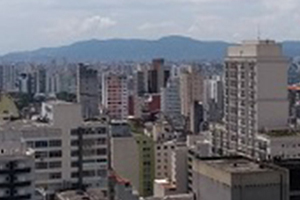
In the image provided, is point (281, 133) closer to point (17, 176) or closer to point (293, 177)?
point (293, 177)

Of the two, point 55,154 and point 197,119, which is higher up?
point 55,154

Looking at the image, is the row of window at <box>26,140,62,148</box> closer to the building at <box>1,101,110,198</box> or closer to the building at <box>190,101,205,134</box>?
the building at <box>1,101,110,198</box>

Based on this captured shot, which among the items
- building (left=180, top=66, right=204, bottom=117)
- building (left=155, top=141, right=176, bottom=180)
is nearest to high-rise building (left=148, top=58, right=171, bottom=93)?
building (left=180, top=66, right=204, bottom=117)

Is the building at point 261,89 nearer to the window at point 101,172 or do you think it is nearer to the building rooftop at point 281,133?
the building rooftop at point 281,133

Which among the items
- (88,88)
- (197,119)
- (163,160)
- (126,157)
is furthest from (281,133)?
(88,88)

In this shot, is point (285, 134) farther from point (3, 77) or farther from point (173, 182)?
point (3, 77)

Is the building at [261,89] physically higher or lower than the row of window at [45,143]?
higher

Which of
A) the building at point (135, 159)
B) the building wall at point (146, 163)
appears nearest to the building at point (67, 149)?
the building at point (135, 159)
